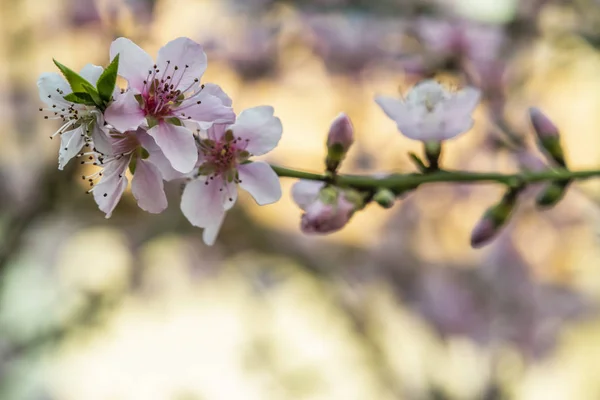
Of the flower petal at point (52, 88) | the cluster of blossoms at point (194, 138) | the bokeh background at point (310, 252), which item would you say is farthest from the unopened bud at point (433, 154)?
the bokeh background at point (310, 252)

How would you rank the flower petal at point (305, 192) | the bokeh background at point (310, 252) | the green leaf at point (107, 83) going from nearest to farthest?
1. the green leaf at point (107, 83)
2. the flower petal at point (305, 192)
3. the bokeh background at point (310, 252)

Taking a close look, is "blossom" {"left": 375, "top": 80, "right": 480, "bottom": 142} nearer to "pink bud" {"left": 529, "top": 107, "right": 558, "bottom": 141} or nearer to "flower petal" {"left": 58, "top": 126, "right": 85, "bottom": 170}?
"pink bud" {"left": 529, "top": 107, "right": 558, "bottom": 141}

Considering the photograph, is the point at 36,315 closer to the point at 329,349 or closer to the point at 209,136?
the point at 329,349

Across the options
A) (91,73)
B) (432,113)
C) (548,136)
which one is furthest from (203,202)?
(548,136)

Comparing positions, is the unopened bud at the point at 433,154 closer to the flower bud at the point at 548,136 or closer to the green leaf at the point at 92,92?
the flower bud at the point at 548,136

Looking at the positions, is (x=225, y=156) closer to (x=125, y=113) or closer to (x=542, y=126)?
(x=125, y=113)
